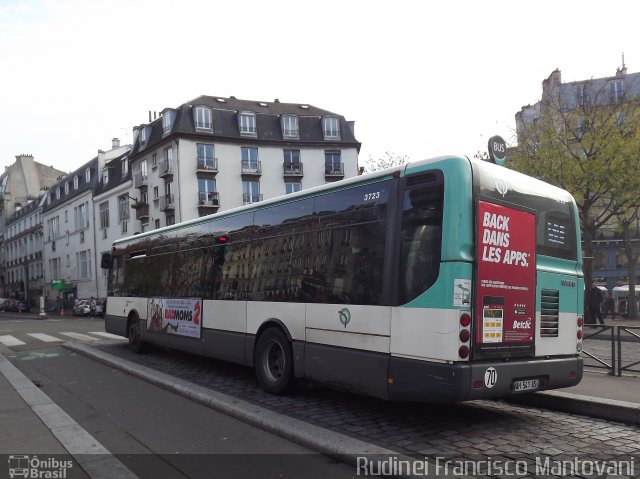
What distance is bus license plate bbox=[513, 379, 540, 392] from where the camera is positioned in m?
5.51

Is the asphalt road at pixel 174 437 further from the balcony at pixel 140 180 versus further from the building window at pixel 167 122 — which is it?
the balcony at pixel 140 180

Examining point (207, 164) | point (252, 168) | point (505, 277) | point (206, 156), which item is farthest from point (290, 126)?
point (505, 277)

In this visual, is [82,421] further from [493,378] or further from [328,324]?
[493,378]

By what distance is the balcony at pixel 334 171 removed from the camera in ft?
149

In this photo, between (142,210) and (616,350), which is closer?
(616,350)

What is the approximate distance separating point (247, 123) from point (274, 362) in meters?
39.1

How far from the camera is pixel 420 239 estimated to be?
5.46 meters

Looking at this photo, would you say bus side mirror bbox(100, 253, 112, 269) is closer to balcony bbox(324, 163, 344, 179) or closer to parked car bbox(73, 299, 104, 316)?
parked car bbox(73, 299, 104, 316)

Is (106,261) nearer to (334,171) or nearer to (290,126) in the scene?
(334,171)

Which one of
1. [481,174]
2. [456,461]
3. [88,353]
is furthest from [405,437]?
[88,353]

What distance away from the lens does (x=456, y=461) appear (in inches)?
182

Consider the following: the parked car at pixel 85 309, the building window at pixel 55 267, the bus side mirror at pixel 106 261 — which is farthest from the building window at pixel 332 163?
the building window at pixel 55 267

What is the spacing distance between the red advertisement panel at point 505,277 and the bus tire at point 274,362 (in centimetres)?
281

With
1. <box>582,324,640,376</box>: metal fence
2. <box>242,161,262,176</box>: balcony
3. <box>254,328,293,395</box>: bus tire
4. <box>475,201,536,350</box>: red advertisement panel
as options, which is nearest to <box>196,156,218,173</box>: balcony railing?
<box>242,161,262,176</box>: balcony
